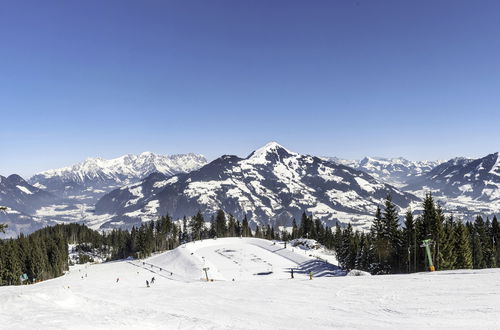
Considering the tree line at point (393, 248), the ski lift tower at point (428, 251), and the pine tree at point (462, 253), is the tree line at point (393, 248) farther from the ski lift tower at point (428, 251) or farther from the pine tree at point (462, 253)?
the ski lift tower at point (428, 251)

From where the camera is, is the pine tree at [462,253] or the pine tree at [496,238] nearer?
the pine tree at [462,253]

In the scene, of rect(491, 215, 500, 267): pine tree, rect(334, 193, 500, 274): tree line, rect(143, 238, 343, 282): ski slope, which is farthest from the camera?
rect(143, 238, 343, 282): ski slope

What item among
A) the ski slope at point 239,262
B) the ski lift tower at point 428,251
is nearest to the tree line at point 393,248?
the ski lift tower at point 428,251

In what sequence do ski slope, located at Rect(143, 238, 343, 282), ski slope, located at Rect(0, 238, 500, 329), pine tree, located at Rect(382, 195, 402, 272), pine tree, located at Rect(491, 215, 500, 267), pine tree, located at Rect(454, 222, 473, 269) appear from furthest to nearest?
1. ski slope, located at Rect(143, 238, 343, 282)
2. pine tree, located at Rect(491, 215, 500, 267)
3. pine tree, located at Rect(382, 195, 402, 272)
4. pine tree, located at Rect(454, 222, 473, 269)
5. ski slope, located at Rect(0, 238, 500, 329)

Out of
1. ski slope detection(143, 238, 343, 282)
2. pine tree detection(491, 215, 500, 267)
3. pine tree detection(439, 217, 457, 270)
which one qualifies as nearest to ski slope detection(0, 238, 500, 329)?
pine tree detection(439, 217, 457, 270)

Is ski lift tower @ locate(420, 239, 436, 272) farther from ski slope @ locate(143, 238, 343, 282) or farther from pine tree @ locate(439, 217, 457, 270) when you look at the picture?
ski slope @ locate(143, 238, 343, 282)

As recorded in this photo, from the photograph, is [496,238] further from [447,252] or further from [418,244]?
[447,252]

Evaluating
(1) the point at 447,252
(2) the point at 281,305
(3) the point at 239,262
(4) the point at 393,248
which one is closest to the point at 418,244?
(1) the point at 447,252

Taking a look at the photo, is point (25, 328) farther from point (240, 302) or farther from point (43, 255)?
point (43, 255)

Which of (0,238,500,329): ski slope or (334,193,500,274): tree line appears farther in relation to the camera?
(334,193,500,274): tree line

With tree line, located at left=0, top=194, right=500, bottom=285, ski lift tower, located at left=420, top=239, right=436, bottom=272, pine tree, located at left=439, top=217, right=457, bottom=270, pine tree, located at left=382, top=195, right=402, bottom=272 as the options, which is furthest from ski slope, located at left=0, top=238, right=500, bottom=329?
pine tree, located at left=382, top=195, right=402, bottom=272

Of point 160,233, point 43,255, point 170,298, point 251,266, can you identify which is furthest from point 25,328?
point 160,233

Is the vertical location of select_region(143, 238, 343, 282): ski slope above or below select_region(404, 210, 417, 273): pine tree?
below

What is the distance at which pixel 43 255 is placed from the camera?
5044 inches
